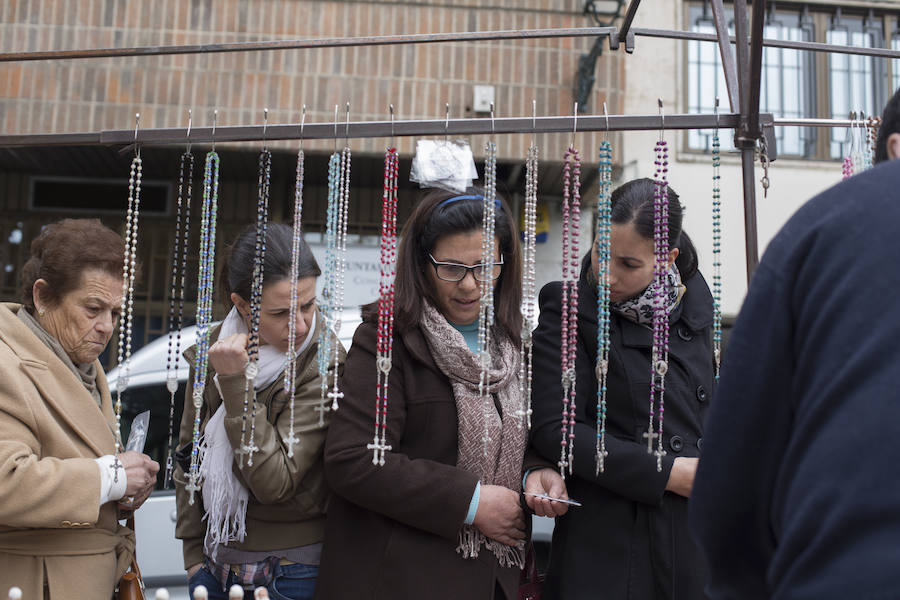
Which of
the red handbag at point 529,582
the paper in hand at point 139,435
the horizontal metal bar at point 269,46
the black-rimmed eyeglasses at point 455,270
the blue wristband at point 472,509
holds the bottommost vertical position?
the red handbag at point 529,582

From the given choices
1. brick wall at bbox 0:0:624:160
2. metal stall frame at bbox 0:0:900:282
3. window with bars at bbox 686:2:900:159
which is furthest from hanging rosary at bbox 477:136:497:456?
window with bars at bbox 686:2:900:159

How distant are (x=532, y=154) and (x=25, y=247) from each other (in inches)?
220

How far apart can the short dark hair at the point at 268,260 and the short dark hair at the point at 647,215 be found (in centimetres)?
86

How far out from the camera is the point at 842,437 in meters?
0.95

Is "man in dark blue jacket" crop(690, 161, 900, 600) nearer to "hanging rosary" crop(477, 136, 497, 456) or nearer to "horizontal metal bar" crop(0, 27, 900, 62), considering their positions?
"hanging rosary" crop(477, 136, 497, 456)

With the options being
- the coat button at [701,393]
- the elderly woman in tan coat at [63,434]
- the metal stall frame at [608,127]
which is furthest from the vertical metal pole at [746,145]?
the elderly woman in tan coat at [63,434]

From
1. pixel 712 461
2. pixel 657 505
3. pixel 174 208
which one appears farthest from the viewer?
pixel 174 208

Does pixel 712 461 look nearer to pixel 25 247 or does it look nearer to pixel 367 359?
pixel 367 359

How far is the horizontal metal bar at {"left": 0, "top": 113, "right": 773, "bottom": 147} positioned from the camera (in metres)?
2.12

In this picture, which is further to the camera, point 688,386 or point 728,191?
point 728,191

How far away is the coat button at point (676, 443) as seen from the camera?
2156 mm

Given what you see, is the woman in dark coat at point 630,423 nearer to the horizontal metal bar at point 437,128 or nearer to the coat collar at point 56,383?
the horizontal metal bar at point 437,128

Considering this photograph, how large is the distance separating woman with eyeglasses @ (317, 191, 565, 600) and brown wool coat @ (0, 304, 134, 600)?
0.58 m

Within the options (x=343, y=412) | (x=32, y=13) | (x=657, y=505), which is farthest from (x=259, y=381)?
(x=32, y=13)
